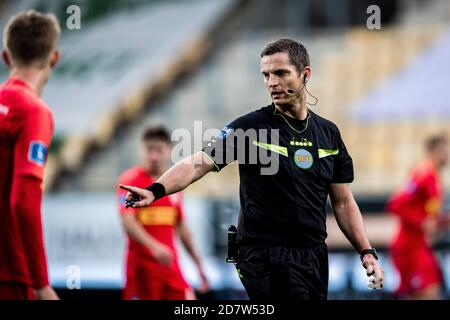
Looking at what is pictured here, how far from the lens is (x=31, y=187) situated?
480cm

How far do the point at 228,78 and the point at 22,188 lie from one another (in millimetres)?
13774

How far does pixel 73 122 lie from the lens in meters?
18.2

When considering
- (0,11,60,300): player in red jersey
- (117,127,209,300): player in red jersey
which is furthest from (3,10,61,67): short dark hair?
(117,127,209,300): player in red jersey

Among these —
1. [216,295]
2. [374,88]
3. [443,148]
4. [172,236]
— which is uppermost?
[374,88]

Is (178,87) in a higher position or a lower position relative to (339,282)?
higher

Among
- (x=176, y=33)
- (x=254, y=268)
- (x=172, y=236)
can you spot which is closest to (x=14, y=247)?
(x=254, y=268)

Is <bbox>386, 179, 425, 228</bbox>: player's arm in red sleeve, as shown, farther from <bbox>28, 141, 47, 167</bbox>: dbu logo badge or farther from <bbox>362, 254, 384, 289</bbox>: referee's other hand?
<bbox>28, 141, 47, 167</bbox>: dbu logo badge

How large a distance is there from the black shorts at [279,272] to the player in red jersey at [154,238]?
10.1 feet

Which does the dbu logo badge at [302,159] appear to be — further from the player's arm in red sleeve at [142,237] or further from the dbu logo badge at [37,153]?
the player's arm in red sleeve at [142,237]

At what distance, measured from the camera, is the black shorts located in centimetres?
528

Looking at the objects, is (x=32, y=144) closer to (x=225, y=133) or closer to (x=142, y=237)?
(x=225, y=133)

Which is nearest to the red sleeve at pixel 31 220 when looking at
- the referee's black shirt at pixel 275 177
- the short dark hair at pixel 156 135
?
the referee's black shirt at pixel 275 177

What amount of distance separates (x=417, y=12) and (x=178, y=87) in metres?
5.05

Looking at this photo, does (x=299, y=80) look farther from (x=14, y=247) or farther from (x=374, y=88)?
(x=374, y=88)
